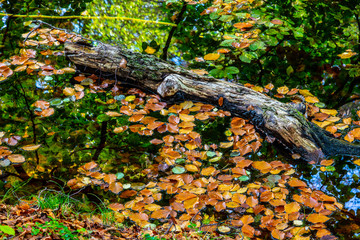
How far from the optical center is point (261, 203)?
5.11 ft

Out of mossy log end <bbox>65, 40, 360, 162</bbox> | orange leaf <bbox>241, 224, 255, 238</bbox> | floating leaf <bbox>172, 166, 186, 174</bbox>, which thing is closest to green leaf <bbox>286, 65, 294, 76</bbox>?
mossy log end <bbox>65, 40, 360, 162</bbox>

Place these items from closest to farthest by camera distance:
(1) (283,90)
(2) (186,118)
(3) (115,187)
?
(3) (115,187), (2) (186,118), (1) (283,90)

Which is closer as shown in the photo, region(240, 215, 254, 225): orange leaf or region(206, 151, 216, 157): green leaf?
region(240, 215, 254, 225): orange leaf

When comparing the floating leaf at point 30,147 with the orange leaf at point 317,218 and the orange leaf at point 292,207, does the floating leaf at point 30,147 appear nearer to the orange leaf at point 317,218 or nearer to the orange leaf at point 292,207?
the orange leaf at point 292,207

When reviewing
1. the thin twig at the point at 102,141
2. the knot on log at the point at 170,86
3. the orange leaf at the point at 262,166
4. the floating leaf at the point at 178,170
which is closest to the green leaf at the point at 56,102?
the thin twig at the point at 102,141

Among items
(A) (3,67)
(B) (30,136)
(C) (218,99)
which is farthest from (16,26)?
(C) (218,99)

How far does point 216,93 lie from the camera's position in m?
2.18

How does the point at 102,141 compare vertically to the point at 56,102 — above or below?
below

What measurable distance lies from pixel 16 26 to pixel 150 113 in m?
1.88

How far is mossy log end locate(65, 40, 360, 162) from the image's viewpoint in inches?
72.1

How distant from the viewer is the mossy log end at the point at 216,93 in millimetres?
1831

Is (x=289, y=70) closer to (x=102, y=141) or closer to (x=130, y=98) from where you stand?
(x=130, y=98)

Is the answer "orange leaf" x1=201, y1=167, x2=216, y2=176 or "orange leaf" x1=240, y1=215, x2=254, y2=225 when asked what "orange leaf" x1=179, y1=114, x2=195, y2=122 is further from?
"orange leaf" x1=240, y1=215, x2=254, y2=225

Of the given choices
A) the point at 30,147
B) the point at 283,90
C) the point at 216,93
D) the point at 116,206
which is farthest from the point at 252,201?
the point at 30,147
